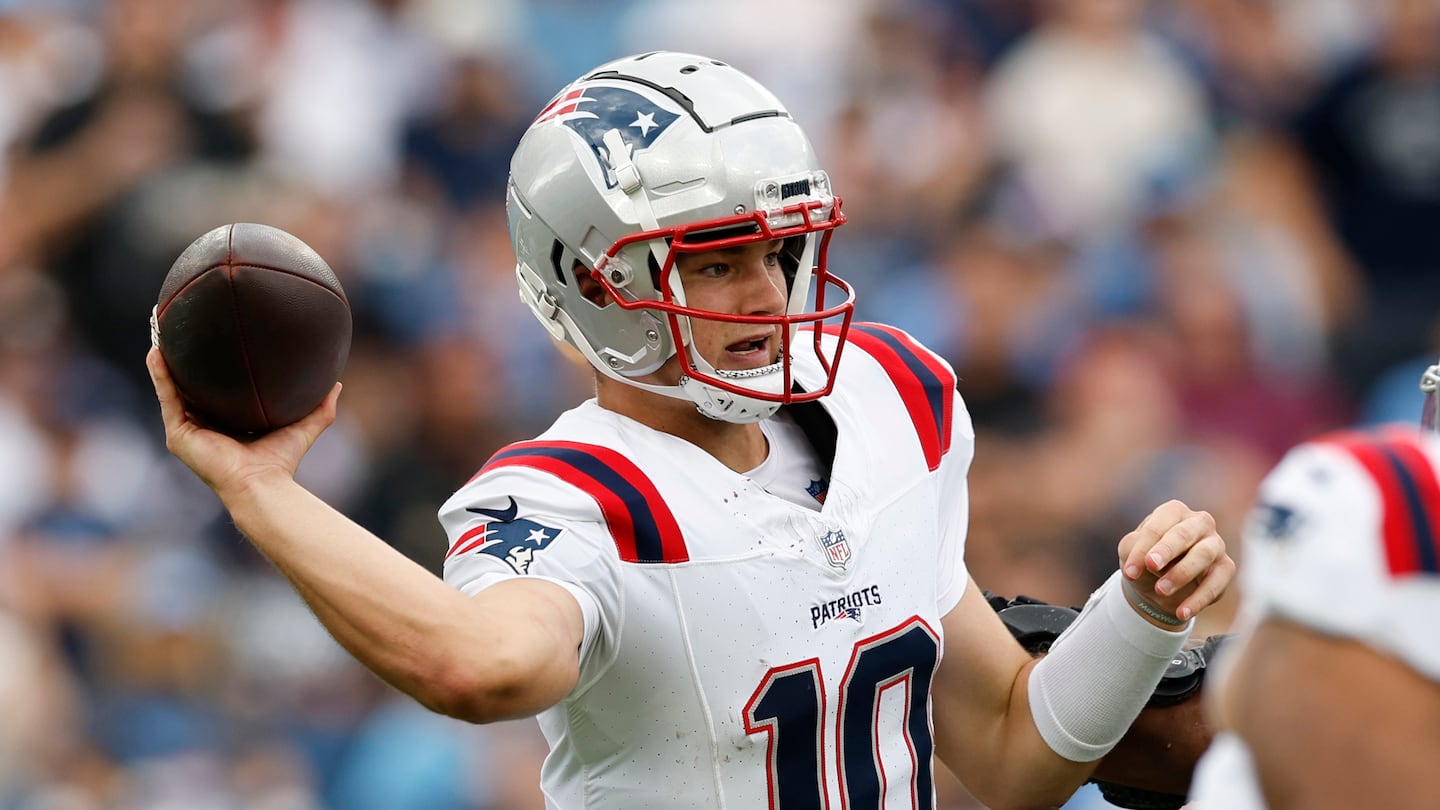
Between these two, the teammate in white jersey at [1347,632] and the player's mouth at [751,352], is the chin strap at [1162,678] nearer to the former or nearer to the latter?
the player's mouth at [751,352]

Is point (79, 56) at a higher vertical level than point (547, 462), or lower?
lower

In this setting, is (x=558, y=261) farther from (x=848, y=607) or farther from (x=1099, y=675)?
(x=1099, y=675)

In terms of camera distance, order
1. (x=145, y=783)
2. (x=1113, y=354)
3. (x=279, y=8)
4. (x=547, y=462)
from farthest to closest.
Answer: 1. (x=279, y=8)
2. (x=1113, y=354)
3. (x=145, y=783)
4. (x=547, y=462)

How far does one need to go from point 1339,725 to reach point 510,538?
3.93ft

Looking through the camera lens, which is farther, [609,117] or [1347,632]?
[609,117]

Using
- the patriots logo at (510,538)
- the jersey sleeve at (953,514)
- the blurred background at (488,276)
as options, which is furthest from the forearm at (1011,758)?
the blurred background at (488,276)

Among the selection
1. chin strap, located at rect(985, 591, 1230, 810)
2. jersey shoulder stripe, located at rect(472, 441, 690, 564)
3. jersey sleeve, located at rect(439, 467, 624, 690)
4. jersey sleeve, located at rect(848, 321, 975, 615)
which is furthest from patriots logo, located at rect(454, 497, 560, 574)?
chin strap, located at rect(985, 591, 1230, 810)

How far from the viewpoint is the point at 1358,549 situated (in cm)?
176

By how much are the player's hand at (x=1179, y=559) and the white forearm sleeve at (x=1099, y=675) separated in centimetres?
9

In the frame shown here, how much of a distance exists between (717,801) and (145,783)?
4062 millimetres

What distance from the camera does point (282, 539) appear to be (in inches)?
93.4

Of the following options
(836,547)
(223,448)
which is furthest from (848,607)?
(223,448)

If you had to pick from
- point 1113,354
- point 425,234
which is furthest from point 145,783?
point 1113,354

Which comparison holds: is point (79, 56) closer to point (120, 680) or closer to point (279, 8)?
point (279, 8)
